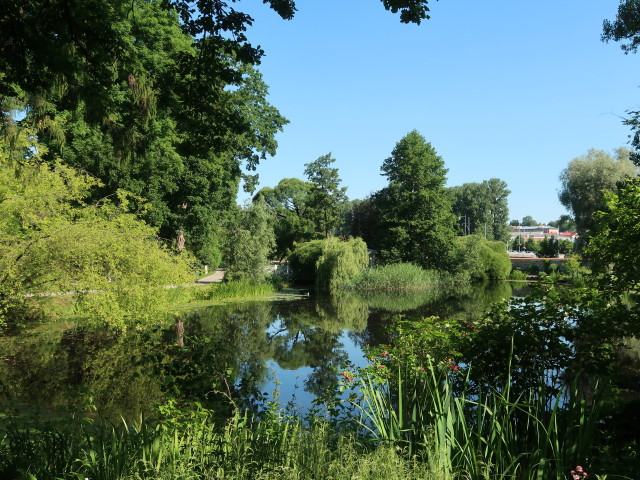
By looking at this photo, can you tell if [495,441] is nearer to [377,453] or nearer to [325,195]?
[377,453]

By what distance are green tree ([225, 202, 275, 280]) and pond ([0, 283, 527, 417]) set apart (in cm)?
416

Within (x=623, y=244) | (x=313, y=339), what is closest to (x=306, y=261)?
(x=313, y=339)

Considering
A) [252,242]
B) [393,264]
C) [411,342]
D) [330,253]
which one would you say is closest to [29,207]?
[411,342]

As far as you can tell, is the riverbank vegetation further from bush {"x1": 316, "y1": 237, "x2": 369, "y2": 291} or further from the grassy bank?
bush {"x1": 316, "y1": 237, "x2": 369, "y2": 291}

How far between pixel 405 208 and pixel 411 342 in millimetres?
30830

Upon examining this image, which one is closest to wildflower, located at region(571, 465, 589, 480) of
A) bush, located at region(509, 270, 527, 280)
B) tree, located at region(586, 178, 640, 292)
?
tree, located at region(586, 178, 640, 292)

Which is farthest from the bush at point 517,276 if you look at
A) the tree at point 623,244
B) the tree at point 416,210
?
the tree at point 623,244

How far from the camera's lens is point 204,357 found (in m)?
5.07

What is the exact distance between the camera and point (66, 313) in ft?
51.7

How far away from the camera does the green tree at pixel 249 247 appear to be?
84.4 feet

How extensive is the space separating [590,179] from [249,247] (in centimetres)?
2418

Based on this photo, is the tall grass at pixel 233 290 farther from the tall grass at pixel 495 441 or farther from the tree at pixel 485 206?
the tree at pixel 485 206

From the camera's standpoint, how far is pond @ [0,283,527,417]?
17.5ft

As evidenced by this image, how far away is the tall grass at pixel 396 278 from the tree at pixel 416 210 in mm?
2435
